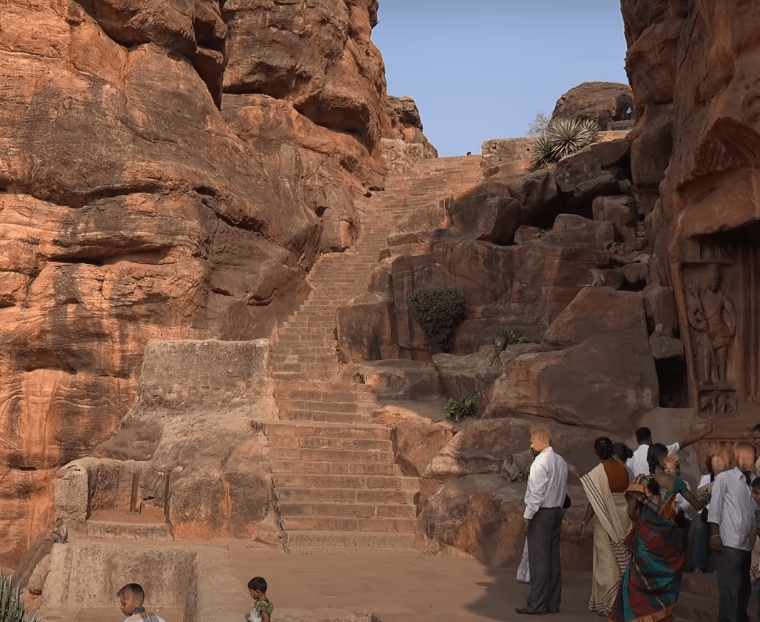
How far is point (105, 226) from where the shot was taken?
637 inches

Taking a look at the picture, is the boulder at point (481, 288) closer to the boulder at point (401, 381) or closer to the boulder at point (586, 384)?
the boulder at point (401, 381)

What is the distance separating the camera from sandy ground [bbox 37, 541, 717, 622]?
23.9ft

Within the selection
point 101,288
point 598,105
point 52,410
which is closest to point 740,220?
point 101,288

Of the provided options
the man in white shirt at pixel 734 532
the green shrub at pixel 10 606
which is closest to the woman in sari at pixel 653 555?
the man in white shirt at pixel 734 532

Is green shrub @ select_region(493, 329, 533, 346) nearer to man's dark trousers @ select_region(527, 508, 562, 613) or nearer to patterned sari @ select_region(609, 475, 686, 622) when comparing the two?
man's dark trousers @ select_region(527, 508, 562, 613)

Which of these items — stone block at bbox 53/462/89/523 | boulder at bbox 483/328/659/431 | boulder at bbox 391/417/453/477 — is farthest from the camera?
boulder at bbox 391/417/453/477

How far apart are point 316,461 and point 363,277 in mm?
8841

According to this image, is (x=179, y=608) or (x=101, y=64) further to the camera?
(x=101, y=64)

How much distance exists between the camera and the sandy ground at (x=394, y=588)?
23.9ft

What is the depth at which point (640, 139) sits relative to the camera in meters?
16.8

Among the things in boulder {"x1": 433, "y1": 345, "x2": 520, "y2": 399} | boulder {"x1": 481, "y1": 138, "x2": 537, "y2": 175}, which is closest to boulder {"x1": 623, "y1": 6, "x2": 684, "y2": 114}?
boulder {"x1": 433, "y1": 345, "x2": 520, "y2": 399}

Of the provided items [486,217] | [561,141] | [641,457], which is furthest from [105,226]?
[561,141]

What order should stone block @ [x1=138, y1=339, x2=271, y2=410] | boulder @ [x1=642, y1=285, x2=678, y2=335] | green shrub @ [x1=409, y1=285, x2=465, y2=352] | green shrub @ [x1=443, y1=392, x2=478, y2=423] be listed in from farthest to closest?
green shrub @ [x1=409, y1=285, x2=465, y2=352] → stone block @ [x1=138, y1=339, x2=271, y2=410] → green shrub @ [x1=443, y1=392, x2=478, y2=423] → boulder @ [x1=642, y1=285, x2=678, y2=335]

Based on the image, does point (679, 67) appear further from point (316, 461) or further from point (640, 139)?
point (316, 461)
